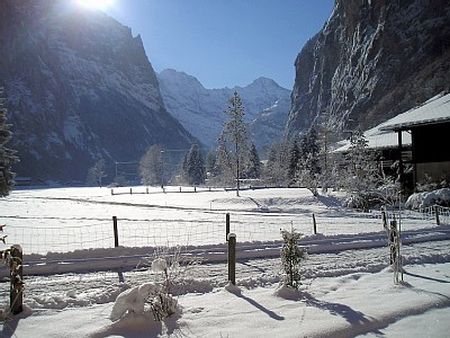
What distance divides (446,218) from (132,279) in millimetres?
17320

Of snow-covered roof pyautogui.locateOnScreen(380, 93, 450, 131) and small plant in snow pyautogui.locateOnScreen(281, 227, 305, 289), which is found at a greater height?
snow-covered roof pyautogui.locateOnScreen(380, 93, 450, 131)

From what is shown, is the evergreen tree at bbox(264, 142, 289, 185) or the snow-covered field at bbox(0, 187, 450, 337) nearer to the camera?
the snow-covered field at bbox(0, 187, 450, 337)

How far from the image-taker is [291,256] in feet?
22.4

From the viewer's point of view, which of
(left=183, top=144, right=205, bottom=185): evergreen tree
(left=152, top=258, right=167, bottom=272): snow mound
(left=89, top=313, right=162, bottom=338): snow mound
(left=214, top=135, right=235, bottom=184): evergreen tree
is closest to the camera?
(left=89, top=313, right=162, bottom=338): snow mound

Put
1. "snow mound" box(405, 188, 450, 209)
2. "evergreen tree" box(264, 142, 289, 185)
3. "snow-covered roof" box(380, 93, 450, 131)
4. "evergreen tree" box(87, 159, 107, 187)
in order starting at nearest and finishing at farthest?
"snow mound" box(405, 188, 450, 209) < "snow-covered roof" box(380, 93, 450, 131) < "evergreen tree" box(264, 142, 289, 185) < "evergreen tree" box(87, 159, 107, 187)

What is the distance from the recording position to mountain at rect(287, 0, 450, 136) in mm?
78625

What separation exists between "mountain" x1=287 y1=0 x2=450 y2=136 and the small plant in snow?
57.3m

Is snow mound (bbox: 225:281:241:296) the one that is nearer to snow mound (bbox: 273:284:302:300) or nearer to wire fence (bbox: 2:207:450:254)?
snow mound (bbox: 273:284:302:300)

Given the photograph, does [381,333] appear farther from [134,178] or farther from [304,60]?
[304,60]

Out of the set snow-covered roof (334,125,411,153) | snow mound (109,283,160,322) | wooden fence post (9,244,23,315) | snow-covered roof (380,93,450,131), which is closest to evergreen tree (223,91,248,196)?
snow-covered roof (334,125,411,153)

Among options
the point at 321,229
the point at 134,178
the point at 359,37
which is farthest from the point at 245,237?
the point at 134,178

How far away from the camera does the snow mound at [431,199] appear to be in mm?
23141

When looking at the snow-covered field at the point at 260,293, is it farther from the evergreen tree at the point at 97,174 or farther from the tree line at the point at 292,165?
the evergreen tree at the point at 97,174

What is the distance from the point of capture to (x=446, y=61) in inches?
2913
